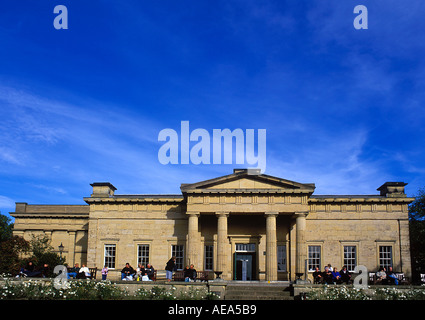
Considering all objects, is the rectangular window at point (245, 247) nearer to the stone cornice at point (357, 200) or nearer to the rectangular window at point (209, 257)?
the rectangular window at point (209, 257)

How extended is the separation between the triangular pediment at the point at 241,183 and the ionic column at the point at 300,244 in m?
2.45

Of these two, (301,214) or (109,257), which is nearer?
(301,214)

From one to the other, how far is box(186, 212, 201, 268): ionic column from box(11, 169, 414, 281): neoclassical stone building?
0.08 metres

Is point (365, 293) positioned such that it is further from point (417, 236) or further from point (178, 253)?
point (417, 236)

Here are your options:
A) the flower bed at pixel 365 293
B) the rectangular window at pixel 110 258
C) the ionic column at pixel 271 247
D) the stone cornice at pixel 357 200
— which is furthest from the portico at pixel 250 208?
the flower bed at pixel 365 293

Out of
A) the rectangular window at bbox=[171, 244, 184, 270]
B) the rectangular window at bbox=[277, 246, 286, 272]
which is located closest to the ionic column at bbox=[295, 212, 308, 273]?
the rectangular window at bbox=[277, 246, 286, 272]

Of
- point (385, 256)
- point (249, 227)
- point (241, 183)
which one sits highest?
point (241, 183)

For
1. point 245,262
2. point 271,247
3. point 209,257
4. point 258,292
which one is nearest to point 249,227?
point 245,262

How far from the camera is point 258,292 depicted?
26.5 metres

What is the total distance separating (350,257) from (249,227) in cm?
872
